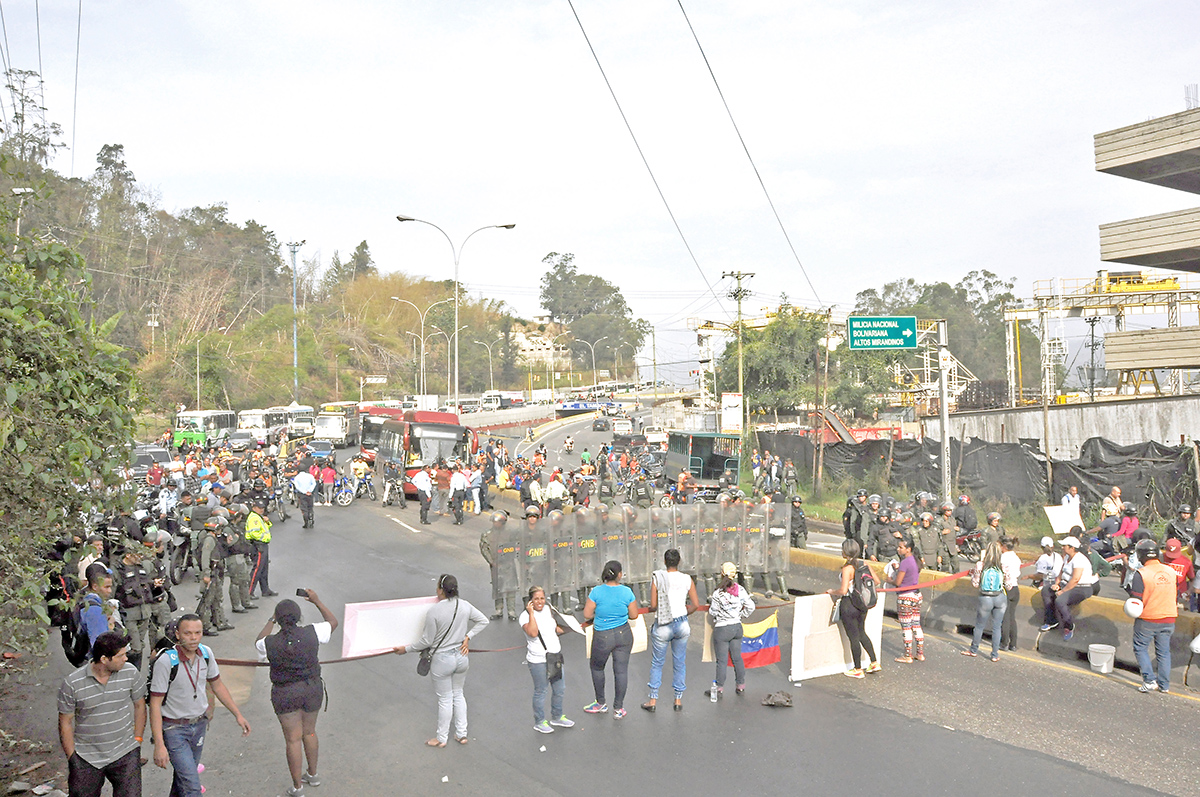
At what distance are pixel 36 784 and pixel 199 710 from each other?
7.37 ft

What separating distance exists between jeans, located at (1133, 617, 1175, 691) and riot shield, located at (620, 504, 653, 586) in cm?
703

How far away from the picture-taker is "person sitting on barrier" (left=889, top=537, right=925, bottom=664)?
1064cm

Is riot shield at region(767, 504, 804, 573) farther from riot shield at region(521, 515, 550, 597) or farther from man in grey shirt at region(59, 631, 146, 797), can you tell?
man in grey shirt at region(59, 631, 146, 797)

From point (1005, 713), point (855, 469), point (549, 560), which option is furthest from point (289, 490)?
point (1005, 713)

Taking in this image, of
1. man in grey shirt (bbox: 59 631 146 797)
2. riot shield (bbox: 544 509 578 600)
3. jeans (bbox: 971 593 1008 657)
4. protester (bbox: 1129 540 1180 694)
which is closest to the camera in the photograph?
man in grey shirt (bbox: 59 631 146 797)

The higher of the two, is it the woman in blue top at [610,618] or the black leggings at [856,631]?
the woman in blue top at [610,618]

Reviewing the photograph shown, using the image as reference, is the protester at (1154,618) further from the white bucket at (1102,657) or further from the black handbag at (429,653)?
the black handbag at (429,653)

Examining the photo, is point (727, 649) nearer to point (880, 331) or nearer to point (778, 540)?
point (778, 540)

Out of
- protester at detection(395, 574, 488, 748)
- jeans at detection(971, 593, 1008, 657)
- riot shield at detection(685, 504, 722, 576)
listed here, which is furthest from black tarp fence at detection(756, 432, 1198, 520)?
protester at detection(395, 574, 488, 748)

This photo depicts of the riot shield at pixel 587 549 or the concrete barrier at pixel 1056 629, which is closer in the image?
the concrete barrier at pixel 1056 629

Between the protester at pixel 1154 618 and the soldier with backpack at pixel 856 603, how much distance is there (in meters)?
2.73

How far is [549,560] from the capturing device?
527 inches

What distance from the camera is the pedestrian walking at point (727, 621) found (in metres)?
9.05

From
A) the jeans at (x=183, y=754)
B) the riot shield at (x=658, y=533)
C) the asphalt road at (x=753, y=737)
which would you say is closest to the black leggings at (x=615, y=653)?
the asphalt road at (x=753, y=737)
